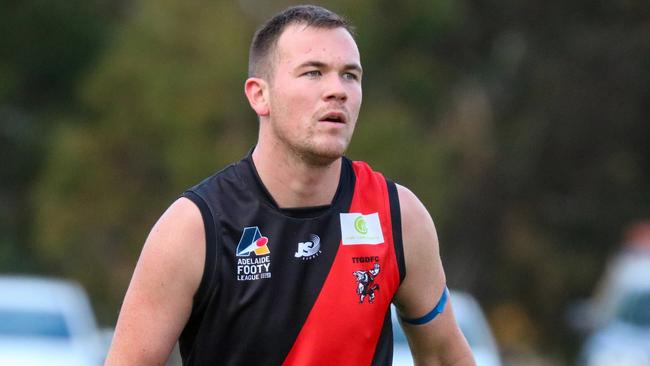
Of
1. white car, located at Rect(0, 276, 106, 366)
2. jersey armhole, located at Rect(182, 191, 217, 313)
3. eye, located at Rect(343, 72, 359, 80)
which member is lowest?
white car, located at Rect(0, 276, 106, 366)

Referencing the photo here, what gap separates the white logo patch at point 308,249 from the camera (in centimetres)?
505

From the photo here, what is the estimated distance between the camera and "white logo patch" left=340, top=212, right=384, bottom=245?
512cm

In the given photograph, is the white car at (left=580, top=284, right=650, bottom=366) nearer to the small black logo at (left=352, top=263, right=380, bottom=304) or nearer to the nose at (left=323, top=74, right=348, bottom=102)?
the small black logo at (left=352, top=263, right=380, bottom=304)

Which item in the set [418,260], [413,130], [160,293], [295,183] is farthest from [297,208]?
[413,130]

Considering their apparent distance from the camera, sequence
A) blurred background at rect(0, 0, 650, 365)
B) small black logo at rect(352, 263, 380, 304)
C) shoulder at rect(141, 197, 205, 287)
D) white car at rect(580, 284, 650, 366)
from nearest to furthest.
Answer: shoulder at rect(141, 197, 205, 287) < small black logo at rect(352, 263, 380, 304) < white car at rect(580, 284, 650, 366) < blurred background at rect(0, 0, 650, 365)

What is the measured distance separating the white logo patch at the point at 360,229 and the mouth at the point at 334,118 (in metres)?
0.33

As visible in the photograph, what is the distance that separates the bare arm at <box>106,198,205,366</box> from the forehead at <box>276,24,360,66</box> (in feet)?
2.11

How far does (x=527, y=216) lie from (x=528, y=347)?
10.1 ft

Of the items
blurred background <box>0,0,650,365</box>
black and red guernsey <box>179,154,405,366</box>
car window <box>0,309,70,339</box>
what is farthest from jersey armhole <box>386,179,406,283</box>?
blurred background <box>0,0,650,365</box>

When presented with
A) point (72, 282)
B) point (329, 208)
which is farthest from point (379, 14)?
point (329, 208)

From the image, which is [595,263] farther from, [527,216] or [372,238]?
[372,238]

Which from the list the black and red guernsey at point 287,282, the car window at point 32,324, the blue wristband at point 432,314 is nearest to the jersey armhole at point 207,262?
the black and red guernsey at point 287,282

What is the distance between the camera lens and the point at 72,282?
30562 millimetres

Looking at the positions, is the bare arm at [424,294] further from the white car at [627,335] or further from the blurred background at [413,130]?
the blurred background at [413,130]
